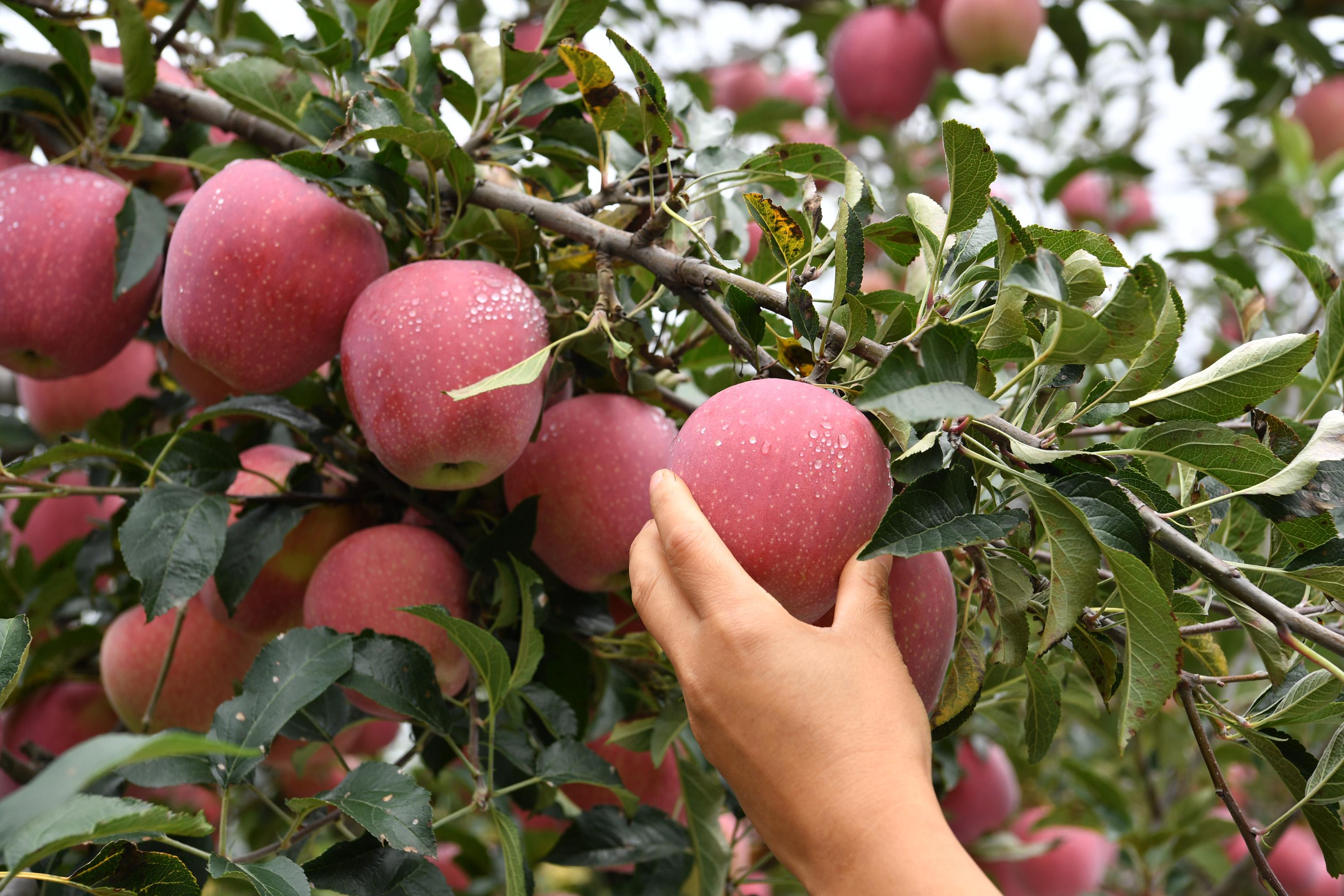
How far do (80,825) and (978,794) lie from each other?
1604 millimetres

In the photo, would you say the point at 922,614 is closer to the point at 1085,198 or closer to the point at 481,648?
the point at 481,648

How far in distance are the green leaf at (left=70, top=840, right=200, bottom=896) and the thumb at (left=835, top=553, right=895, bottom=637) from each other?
506mm

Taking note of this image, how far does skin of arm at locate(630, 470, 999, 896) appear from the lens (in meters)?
0.63

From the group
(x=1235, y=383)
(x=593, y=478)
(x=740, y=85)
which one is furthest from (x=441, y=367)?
(x=740, y=85)

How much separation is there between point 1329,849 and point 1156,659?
27 centimetres

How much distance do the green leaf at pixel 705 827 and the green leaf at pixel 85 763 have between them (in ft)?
2.51

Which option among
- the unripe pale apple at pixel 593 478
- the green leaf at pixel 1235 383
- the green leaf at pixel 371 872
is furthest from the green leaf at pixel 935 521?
the green leaf at pixel 371 872

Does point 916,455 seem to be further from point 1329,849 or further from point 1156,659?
point 1329,849

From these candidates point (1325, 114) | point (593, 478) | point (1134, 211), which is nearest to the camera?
point (593, 478)

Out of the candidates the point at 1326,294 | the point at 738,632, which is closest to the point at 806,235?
the point at 738,632

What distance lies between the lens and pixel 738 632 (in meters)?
0.67

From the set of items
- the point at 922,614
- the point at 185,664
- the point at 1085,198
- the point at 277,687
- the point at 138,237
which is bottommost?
the point at 1085,198

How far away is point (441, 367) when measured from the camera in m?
0.89

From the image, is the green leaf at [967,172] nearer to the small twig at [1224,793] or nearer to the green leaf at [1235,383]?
the green leaf at [1235,383]
